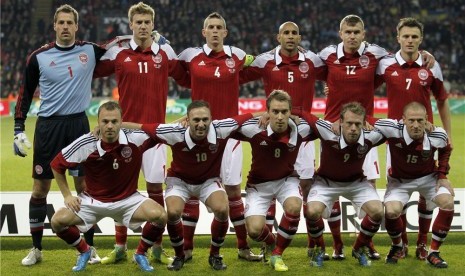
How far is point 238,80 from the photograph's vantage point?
664 cm

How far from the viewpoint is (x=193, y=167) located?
610 centimetres

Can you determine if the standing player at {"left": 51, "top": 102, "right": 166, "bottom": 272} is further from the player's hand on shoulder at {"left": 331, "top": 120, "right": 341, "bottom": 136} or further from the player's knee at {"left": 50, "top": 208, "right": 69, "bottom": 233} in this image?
the player's hand on shoulder at {"left": 331, "top": 120, "right": 341, "bottom": 136}

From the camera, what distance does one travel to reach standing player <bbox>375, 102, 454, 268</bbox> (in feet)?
19.8

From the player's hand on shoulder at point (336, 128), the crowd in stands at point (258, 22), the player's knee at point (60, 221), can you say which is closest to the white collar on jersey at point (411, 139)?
the player's hand on shoulder at point (336, 128)

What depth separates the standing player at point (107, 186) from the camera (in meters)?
5.77

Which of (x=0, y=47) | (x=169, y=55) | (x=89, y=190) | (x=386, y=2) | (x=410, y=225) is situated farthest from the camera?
(x=386, y=2)

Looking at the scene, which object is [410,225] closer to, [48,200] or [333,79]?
[333,79]

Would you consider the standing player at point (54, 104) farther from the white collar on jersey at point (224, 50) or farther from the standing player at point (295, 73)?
the standing player at point (295, 73)

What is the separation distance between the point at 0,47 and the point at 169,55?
2191cm

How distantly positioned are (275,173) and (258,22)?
74.4ft

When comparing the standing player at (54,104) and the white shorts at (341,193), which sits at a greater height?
the standing player at (54,104)

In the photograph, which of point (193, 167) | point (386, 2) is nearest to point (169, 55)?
point (193, 167)

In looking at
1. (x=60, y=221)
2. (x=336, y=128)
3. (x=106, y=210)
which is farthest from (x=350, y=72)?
(x=60, y=221)

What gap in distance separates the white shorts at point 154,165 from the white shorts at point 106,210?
435 millimetres
